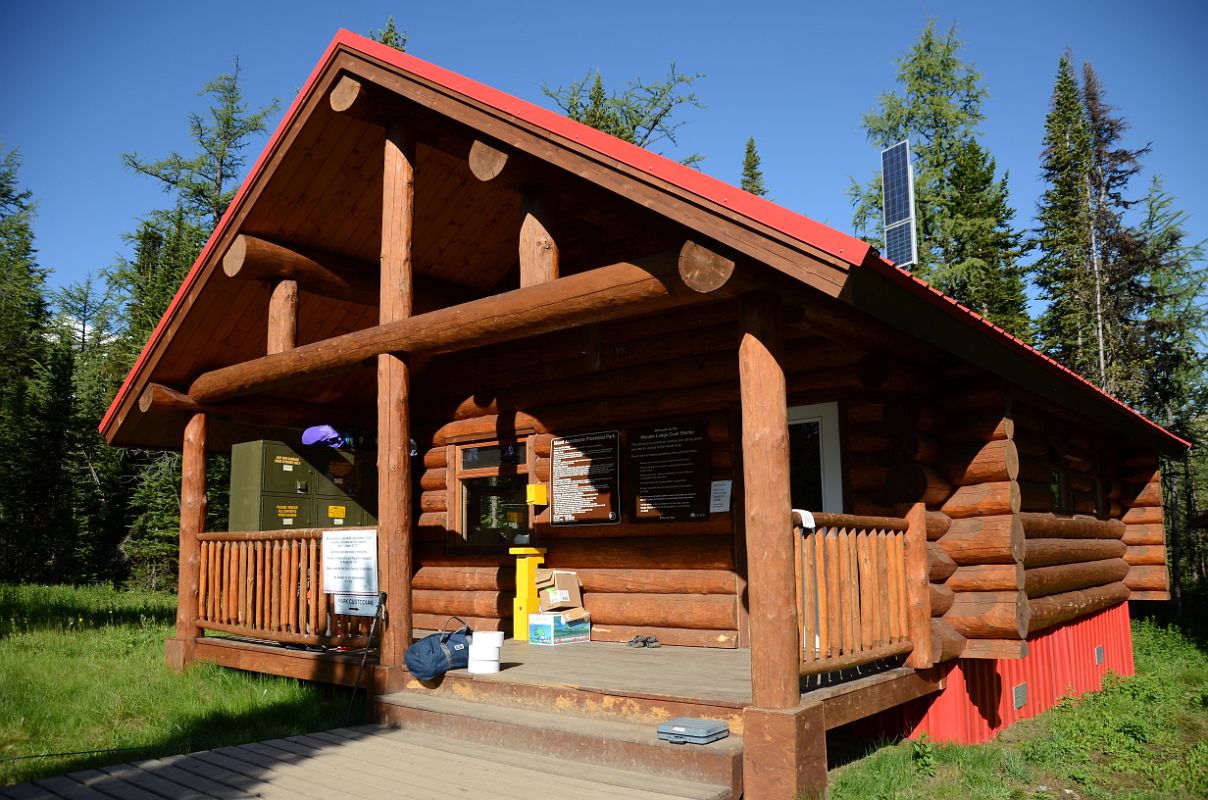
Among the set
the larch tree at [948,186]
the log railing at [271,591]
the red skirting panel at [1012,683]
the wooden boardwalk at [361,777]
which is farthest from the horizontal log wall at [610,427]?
the larch tree at [948,186]

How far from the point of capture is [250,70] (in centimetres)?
3123

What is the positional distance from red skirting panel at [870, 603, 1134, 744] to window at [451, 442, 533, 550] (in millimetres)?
4552

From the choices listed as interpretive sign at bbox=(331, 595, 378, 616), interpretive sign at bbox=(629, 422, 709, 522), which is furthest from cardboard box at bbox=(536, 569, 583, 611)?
interpretive sign at bbox=(331, 595, 378, 616)

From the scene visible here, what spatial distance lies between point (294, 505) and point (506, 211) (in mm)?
4426

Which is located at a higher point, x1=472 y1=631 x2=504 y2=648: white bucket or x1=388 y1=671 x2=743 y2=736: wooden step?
x1=472 y1=631 x2=504 y2=648: white bucket

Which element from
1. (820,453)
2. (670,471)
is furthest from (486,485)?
(820,453)

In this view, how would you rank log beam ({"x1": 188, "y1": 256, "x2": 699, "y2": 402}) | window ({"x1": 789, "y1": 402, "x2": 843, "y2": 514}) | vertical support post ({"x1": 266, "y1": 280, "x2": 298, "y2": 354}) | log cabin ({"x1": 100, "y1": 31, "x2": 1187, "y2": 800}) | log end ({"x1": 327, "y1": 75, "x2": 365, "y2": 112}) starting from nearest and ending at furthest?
1. log cabin ({"x1": 100, "y1": 31, "x2": 1187, "y2": 800})
2. log beam ({"x1": 188, "y1": 256, "x2": 699, "y2": 402})
3. window ({"x1": 789, "y1": 402, "x2": 843, "y2": 514})
4. log end ({"x1": 327, "y1": 75, "x2": 365, "y2": 112})
5. vertical support post ({"x1": 266, "y1": 280, "x2": 298, "y2": 354})

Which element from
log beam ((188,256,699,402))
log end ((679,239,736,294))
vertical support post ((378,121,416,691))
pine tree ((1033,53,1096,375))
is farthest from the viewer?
pine tree ((1033,53,1096,375))

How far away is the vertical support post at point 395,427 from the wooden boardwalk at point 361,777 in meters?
1.29

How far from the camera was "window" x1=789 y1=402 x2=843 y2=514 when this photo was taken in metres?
8.23

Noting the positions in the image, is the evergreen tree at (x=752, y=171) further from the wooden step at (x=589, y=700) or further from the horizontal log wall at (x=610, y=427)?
the wooden step at (x=589, y=700)

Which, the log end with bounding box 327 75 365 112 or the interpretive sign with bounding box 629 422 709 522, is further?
the interpretive sign with bounding box 629 422 709 522

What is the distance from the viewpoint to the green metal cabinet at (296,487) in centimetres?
1090

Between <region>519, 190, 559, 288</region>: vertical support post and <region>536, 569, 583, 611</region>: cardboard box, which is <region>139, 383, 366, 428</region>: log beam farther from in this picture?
<region>519, 190, 559, 288</region>: vertical support post
